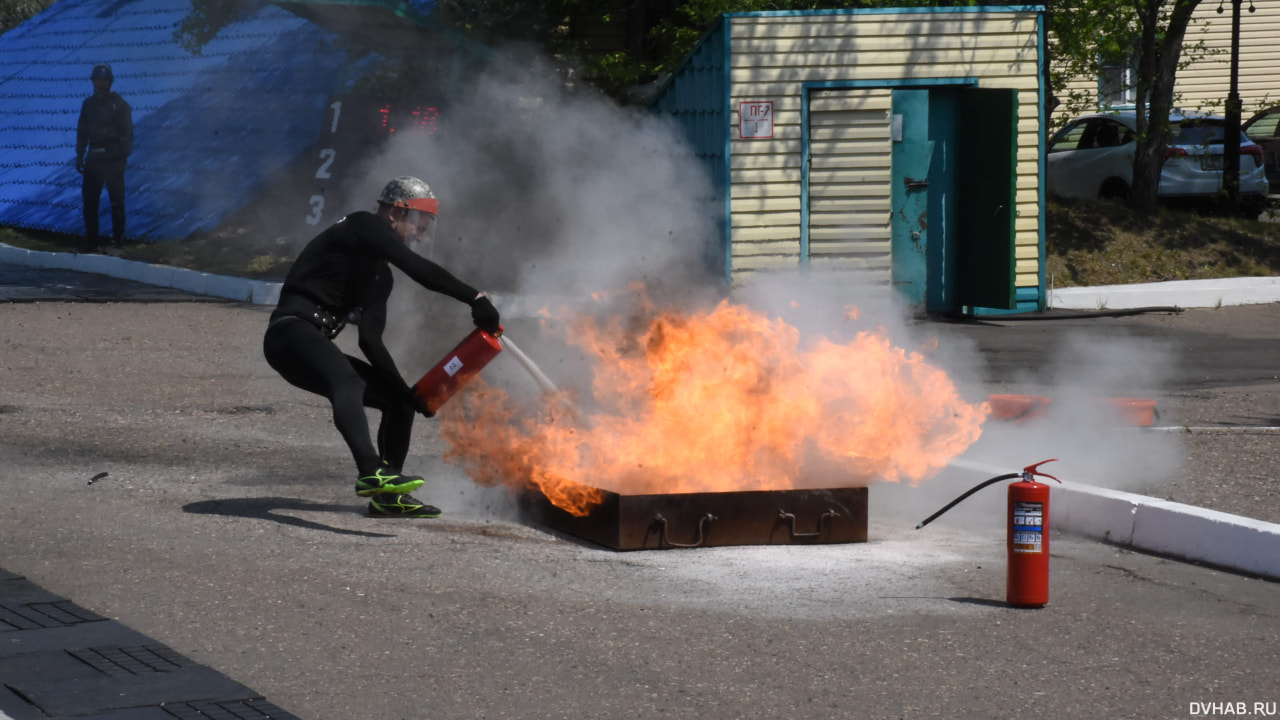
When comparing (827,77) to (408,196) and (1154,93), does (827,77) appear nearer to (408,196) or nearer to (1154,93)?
(1154,93)

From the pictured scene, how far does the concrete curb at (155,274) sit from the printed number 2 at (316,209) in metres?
2.00

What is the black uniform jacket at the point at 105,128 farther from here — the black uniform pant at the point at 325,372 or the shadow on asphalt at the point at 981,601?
the shadow on asphalt at the point at 981,601

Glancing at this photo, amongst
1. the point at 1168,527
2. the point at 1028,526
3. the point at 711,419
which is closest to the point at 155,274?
the point at 711,419

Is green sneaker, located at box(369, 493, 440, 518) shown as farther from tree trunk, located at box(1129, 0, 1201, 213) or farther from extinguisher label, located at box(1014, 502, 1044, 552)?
tree trunk, located at box(1129, 0, 1201, 213)

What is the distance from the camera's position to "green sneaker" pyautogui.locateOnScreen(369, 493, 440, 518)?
6.90m

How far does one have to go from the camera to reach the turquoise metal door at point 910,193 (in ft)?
53.1

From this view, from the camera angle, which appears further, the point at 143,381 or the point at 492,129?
the point at 492,129

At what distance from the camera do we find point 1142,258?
18438 millimetres

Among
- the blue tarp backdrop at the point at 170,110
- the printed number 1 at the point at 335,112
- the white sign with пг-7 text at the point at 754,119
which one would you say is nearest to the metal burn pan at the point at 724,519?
the white sign with пг-7 text at the point at 754,119

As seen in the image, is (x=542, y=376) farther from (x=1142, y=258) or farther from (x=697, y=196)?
(x=1142, y=258)

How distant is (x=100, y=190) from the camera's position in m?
19.1

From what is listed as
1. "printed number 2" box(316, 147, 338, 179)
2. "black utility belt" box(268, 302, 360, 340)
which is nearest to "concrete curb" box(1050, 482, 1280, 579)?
"black utility belt" box(268, 302, 360, 340)

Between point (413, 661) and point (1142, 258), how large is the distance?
15.4m

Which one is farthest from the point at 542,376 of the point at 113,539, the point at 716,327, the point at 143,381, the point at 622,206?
the point at 143,381
